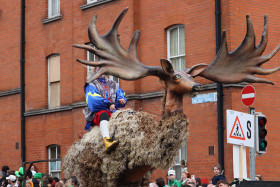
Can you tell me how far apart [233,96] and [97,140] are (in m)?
11.4

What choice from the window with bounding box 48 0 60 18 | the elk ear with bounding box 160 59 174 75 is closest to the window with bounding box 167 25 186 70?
the window with bounding box 48 0 60 18

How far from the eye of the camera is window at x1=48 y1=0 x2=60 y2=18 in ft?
97.8

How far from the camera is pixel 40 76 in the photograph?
29.8 meters

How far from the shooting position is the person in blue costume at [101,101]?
11367 mm

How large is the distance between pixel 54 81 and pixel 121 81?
481cm

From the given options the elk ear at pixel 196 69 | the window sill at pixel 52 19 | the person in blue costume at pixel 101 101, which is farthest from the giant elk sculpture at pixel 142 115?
the window sill at pixel 52 19

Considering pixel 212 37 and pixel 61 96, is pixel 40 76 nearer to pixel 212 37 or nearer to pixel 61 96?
pixel 61 96

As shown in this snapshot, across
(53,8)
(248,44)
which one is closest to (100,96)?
(248,44)

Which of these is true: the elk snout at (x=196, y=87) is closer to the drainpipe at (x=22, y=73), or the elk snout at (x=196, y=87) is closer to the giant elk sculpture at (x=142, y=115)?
the giant elk sculpture at (x=142, y=115)

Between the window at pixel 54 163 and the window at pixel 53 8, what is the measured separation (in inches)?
224

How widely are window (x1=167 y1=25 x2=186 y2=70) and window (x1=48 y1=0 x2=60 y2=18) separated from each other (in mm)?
6987

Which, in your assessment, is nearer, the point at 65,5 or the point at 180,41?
the point at 180,41

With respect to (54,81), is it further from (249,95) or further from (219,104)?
(249,95)

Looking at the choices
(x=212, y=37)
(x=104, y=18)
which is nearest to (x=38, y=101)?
(x=104, y=18)
